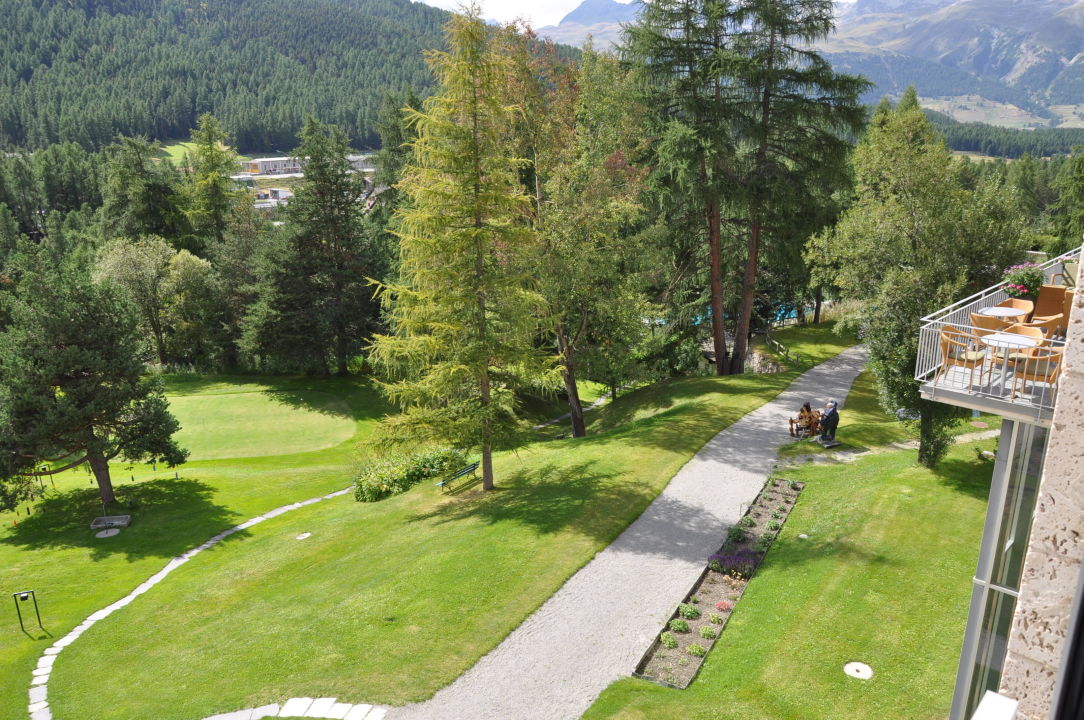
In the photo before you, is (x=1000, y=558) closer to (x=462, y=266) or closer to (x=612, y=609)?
(x=612, y=609)

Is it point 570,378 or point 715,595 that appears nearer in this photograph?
point 715,595

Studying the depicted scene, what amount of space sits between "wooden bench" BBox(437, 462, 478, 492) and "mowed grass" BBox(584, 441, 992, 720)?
33.6ft

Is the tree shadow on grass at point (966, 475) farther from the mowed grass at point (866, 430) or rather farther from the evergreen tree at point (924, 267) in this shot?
the mowed grass at point (866, 430)

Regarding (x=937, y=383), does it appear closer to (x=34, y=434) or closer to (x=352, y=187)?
(x=34, y=434)

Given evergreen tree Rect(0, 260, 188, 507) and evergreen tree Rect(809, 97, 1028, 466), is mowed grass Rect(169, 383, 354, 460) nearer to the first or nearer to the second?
evergreen tree Rect(0, 260, 188, 507)

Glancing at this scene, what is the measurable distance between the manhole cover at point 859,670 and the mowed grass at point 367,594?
18.8 ft

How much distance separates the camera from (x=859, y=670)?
34.1ft

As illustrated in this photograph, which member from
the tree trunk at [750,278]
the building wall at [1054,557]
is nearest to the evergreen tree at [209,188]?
the tree trunk at [750,278]

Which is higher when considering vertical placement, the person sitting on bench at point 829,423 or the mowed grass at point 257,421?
the person sitting on bench at point 829,423

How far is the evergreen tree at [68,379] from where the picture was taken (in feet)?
67.7

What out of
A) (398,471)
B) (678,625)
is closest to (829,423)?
(678,625)

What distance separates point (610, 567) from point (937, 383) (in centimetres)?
915

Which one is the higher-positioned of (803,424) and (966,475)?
(966,475)

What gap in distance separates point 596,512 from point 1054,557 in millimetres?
12796
